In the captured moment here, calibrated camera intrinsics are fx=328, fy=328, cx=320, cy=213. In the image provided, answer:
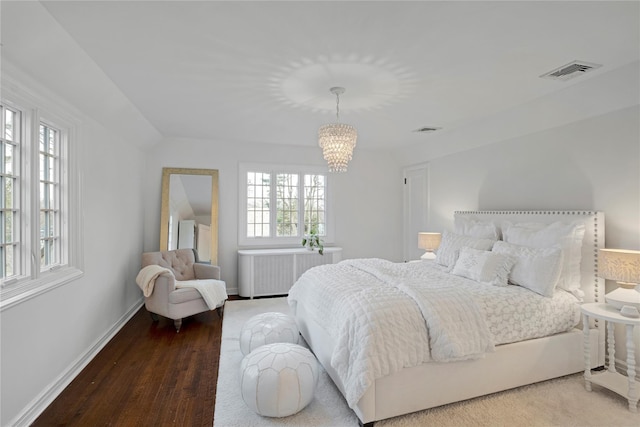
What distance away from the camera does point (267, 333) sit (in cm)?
280

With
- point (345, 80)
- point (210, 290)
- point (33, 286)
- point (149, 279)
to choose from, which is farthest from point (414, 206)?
point (33, 286)

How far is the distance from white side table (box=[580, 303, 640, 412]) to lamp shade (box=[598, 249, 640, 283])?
0.86 feet

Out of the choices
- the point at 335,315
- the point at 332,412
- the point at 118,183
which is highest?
the point at 118,183

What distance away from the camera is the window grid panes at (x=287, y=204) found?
5551mm

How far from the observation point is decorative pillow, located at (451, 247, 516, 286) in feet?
9.39

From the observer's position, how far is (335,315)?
2.45 m

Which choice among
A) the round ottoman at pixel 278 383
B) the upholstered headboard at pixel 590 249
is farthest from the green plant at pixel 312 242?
the upholstered headboard at pixel 590 249

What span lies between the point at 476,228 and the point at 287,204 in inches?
117

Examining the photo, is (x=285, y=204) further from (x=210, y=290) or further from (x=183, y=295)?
(x=183, y=295)

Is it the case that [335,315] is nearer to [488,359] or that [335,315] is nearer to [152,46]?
[488,359]

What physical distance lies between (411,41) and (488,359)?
2262mm

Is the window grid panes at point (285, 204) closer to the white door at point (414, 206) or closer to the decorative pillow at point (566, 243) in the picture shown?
the white door at point (414, 206)

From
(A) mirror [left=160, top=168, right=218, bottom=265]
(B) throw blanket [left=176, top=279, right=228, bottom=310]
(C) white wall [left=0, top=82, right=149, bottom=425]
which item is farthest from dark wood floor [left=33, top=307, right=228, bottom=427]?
(A) mirror [left=160, top=168, right=218, bottom=265]

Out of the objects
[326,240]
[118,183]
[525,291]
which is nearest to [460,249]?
[525,291]
